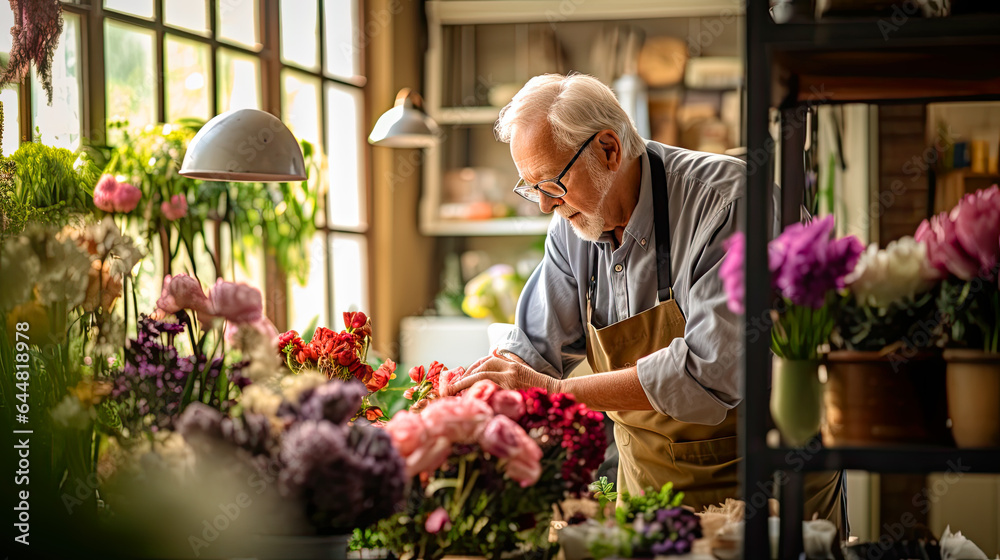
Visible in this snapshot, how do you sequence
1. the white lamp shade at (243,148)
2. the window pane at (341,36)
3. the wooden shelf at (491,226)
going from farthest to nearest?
the wooden shelf at (491,226) → the window pane at (341,36) → the white lamp shade at (243,148)

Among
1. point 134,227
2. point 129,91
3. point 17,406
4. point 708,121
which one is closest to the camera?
point 17,406

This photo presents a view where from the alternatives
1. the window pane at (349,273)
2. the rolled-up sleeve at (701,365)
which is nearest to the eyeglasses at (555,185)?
the rolled-up sleeve at (701,365)

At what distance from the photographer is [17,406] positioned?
4.61 feet

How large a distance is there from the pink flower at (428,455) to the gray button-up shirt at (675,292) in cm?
64

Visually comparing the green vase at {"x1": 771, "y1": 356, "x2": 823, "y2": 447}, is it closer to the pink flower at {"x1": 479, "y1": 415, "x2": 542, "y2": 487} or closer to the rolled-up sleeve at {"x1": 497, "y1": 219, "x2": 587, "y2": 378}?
the pink flower at {"x1": 479, "y1": 415, "x2": 542, "y2": 487}

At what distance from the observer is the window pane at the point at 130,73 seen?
2812 mm

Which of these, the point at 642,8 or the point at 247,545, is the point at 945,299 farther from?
the point at 642,8

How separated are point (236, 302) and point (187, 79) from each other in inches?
92.5

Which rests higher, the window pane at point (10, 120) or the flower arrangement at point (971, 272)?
the window pane at point (10, 120)

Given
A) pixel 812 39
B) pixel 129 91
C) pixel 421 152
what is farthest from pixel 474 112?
pixel 812 39

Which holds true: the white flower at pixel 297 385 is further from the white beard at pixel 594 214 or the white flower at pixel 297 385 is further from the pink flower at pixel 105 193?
the white beard at pixel 594 214

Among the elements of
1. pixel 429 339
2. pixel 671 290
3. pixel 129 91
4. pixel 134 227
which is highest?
pixel 129 91

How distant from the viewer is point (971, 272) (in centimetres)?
112

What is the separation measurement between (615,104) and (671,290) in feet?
1.45
